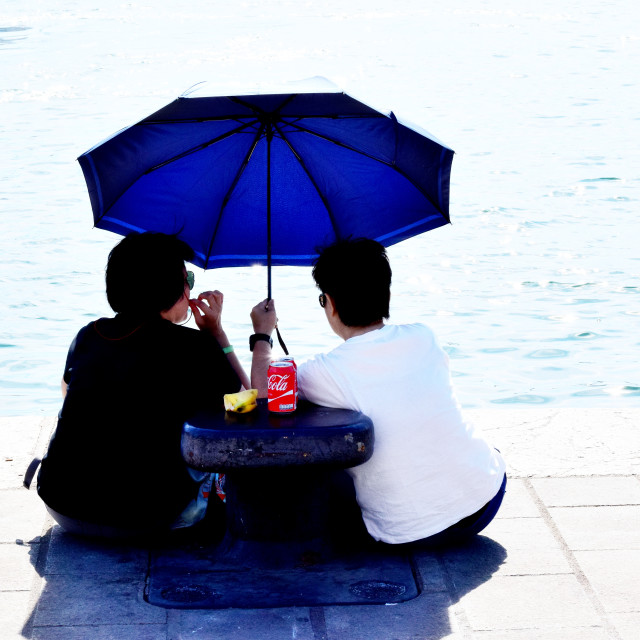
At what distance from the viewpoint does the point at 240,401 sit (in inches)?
143

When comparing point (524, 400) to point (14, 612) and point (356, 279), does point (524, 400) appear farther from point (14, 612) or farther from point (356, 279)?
point (14, 612)

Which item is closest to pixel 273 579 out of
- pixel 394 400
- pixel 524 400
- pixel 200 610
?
pixel 200 610

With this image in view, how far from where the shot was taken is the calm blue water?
28.7 feet

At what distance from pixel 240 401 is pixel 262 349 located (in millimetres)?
474

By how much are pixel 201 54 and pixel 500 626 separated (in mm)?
24098

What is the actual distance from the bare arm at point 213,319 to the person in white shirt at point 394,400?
37cm

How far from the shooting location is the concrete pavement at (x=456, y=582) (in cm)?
344

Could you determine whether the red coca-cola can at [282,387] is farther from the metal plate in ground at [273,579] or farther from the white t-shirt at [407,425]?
the metal plate in ground at [273,579]

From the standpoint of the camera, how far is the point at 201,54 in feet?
86.1

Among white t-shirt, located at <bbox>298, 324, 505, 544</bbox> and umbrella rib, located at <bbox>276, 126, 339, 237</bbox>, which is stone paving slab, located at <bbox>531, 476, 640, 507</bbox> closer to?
white t-shirt, located at <bbox>298, 324, 505, 544</bbox>

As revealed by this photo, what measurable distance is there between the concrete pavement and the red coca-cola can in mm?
641

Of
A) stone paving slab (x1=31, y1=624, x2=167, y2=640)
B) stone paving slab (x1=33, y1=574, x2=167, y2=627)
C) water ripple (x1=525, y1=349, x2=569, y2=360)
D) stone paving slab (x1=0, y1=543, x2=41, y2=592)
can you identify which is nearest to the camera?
stone paving slab (x1=31, y1=624, x2=167, y2=640)

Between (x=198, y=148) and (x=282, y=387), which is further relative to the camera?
(x=198, y=148)

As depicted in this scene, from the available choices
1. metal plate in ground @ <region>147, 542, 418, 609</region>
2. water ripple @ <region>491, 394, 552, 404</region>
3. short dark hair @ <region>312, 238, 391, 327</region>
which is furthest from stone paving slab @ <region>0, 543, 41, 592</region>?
water ripple @ <region>491, 394, 552, 404</region>
